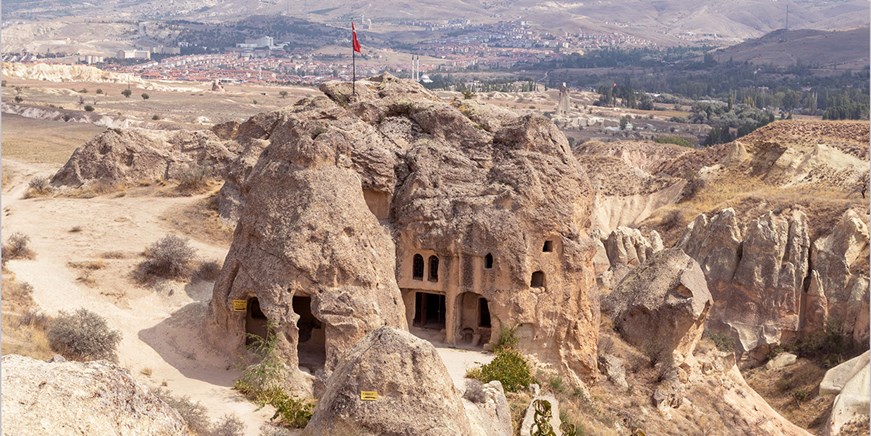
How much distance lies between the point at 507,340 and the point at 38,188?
2003cm

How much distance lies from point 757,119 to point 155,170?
108 m

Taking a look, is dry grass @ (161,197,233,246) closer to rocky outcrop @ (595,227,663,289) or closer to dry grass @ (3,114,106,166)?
rocky outcrop @ (595,227,663,289)

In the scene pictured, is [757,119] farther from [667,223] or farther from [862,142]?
[667,223]

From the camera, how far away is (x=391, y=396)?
13992 millimetres

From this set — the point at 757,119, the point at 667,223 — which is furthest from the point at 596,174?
the point at 757,119

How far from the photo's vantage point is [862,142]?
191ft

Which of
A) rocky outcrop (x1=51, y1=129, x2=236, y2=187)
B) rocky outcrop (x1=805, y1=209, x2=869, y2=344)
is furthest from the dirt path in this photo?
rocky outcrop (x1=805, y1=209, x2=869, y2=344)

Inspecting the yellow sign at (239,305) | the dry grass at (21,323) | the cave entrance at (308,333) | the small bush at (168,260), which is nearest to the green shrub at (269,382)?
the yellow sign at (239,305)

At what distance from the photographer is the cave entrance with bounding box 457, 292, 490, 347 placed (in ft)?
79.8

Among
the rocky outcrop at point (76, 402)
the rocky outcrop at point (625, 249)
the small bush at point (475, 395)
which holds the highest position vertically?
the rocky outcrop at point (76, 402)

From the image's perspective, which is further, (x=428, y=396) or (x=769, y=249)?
(x=769, y=249)

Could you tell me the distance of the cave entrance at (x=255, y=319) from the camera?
21.8 meters

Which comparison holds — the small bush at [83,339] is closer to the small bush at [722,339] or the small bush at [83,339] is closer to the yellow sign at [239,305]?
the yellow sign at [239,305]

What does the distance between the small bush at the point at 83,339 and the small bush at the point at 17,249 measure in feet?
19.5
